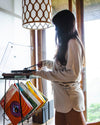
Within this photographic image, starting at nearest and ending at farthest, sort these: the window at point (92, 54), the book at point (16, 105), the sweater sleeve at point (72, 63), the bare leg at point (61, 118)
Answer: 1. the sweater sleeve at point (72, 63)
2. the bare leg at point (61, 118)
3. the book at point (16, 105)
4. the window at point (92, 54)

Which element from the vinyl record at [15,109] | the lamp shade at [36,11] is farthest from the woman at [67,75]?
the vinyl record at [15,109]

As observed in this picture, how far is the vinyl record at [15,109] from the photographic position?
138cm

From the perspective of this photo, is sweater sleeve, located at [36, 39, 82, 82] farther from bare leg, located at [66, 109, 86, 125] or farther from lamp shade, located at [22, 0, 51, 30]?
lamp shade, located at [22, 0, 51, 30]

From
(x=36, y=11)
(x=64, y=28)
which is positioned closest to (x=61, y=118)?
(x=64, y=28)

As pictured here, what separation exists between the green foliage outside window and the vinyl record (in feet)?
3.46

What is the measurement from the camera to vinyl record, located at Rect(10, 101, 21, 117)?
54.2 inches

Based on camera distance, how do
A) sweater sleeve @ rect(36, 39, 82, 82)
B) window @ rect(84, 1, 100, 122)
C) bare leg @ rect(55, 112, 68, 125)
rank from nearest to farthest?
1. sweater sleeve @ rect(36, 39, 82, 82)
2. bare leg @ rect(55, 112, 68, 125)
3. window @ rect(84, 1, 100, 122)

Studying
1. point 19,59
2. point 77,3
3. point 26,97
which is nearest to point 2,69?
point 19,59

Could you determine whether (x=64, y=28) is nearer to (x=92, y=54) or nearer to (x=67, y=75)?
(x=67, y=75)

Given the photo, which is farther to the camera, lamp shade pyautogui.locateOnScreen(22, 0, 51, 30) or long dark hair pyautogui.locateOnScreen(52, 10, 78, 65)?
lamp shade pyautogui.locateOnScreen(22, 0, 51, 30)

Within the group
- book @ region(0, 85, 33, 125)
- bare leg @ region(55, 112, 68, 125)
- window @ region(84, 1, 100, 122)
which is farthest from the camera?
window @ region(84, 1, 100, 122)

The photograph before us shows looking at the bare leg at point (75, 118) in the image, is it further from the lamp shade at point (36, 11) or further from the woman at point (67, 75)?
the lamp shade at point (36, 11)

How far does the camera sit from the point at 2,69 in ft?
5.62

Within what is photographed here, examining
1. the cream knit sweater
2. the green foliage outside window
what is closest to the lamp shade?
the cream knit sweater
